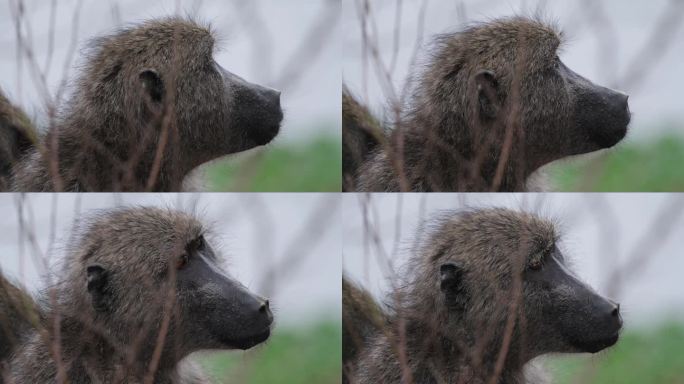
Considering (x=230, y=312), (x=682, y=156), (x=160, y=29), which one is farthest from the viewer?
(x=682, y=156)

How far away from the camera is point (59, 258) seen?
5.67 meters

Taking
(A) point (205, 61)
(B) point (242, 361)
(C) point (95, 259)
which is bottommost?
(B) point (242, 361)

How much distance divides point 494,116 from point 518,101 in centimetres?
13

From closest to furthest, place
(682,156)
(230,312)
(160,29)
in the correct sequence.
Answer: (230,312), (160,29), (682,156)

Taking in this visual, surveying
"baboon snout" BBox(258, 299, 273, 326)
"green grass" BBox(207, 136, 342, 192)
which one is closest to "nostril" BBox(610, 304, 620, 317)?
"green grass" BBox(207, 136, 342, 192)

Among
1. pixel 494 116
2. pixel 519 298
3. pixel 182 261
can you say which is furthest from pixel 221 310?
pixel 494 116

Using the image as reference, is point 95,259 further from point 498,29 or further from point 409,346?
point 498,29

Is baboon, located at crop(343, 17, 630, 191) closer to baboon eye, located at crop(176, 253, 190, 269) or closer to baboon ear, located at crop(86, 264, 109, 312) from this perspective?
baboon eye, located at crop(176, 253, 190, 269)

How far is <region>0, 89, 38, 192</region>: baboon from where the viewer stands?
5.88m

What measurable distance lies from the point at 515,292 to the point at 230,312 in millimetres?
1165

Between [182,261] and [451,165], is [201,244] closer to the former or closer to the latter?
[182,261]

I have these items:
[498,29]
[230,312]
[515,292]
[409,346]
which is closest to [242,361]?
[230,312]

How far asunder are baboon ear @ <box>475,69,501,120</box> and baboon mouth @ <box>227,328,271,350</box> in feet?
4.22

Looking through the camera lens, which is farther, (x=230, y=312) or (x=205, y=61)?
(x=205, y=61)
